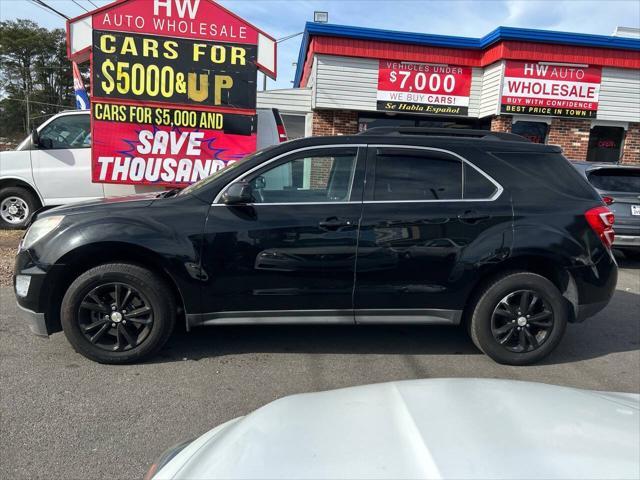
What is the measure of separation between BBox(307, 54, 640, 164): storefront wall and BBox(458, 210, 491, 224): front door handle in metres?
9.82

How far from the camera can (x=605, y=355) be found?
4504 millimetres

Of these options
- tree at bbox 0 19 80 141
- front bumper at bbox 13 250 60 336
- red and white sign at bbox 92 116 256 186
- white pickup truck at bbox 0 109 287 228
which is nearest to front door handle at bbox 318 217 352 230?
front bumper at bbox 13 250 60 336

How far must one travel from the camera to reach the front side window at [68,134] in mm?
8578

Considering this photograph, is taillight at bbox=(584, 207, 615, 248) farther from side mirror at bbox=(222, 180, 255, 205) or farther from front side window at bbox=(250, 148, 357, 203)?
side mirror at bbox=(222, 180, 255, 205)

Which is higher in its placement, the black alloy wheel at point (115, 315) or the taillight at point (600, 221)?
the taillight at point (600, 221)

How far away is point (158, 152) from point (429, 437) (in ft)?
24.4

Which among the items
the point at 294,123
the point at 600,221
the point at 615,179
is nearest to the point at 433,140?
the point at 600,221

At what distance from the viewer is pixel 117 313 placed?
383 cm

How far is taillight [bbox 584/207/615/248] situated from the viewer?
13.6ft

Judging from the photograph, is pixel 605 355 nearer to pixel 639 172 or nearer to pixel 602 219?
pixel 602 219

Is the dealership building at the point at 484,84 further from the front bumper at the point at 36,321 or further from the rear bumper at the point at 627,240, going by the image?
the front bumper at the point at 36,321

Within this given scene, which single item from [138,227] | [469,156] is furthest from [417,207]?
[138,227]

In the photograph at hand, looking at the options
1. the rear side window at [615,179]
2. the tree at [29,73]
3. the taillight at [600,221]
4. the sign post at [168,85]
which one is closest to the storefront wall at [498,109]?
the rear side window at [615,179]

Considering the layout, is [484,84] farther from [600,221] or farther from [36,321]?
[36,321]
